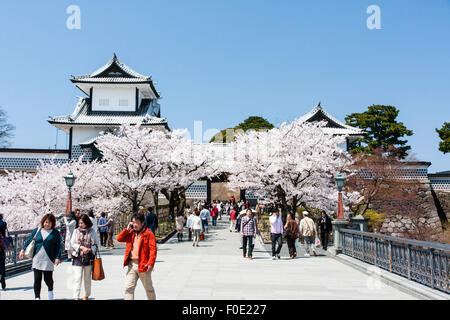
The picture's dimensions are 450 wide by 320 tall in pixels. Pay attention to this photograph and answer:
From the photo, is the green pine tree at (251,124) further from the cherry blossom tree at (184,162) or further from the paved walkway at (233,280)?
the paved walkway at (233,280)

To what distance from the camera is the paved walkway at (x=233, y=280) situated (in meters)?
8.01

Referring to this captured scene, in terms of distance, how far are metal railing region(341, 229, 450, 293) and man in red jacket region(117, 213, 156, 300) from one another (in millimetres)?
5278

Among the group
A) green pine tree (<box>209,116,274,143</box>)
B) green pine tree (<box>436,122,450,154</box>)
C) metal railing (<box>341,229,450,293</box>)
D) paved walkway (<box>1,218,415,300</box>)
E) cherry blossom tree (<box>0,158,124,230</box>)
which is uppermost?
green pine tree (<box>209,116,274,143</box>)

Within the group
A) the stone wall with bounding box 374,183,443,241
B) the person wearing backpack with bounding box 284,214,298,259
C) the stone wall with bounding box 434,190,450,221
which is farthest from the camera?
the stone wall with bounding box 434,190,450,221

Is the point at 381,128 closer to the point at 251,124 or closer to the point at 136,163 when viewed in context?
the point at 251,124

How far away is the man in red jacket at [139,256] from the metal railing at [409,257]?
208 inches

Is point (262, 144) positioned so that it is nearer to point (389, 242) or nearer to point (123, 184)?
point (123, 184)

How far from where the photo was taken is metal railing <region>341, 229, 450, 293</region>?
289 inches

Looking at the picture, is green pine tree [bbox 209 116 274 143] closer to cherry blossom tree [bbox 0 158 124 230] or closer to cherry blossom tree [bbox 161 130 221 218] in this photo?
cherry blossom tree [bbox 161 130 221 218]

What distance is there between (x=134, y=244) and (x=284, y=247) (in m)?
13.7

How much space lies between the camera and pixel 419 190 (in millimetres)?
37594

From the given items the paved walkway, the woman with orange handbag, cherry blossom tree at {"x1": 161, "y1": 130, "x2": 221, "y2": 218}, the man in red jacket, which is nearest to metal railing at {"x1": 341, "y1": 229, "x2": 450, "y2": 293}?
the paved walkway

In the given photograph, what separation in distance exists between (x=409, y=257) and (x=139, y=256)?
6223 mm

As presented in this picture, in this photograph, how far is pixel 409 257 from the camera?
8672 mm
